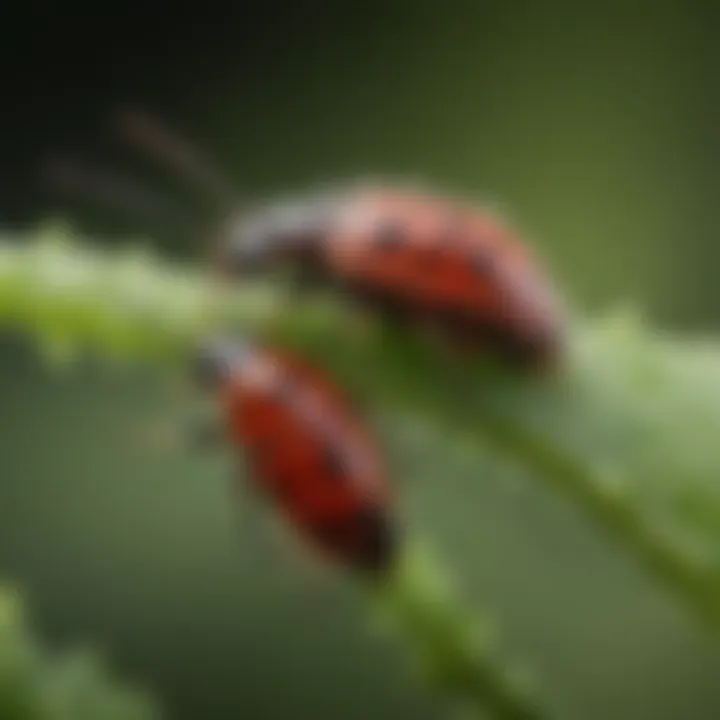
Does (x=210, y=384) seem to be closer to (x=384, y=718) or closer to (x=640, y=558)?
(x=640, y=558)

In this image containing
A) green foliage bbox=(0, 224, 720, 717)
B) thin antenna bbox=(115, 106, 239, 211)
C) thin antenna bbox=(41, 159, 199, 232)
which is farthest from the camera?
thin antenna bbox=(41, 159, 199, 232)

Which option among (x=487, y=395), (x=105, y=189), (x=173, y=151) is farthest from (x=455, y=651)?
(x=105, y=189)

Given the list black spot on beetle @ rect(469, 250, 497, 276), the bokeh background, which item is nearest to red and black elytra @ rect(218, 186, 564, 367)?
black spot on beetle @ rect(469, 250, 497, 276)

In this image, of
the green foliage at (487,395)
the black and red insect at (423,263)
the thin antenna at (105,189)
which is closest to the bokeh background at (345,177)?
the thin antenna at (105,189)

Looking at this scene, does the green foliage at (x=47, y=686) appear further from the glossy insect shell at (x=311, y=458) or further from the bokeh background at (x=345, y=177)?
the bokeh background at (x=345, y=177)

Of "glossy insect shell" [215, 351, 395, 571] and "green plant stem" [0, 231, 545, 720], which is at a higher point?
"glossy insect shell" [215, 351, 395, 571]

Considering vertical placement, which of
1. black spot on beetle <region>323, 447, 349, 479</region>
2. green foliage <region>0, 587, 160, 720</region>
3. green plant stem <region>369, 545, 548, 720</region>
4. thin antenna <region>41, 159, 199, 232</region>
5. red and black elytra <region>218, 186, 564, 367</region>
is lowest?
green foliage <region>0, 587, 160, 720</region>

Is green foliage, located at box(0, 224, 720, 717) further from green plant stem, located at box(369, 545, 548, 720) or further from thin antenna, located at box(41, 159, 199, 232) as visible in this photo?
thin antenna, located at box(41, 159, 199, 232)
